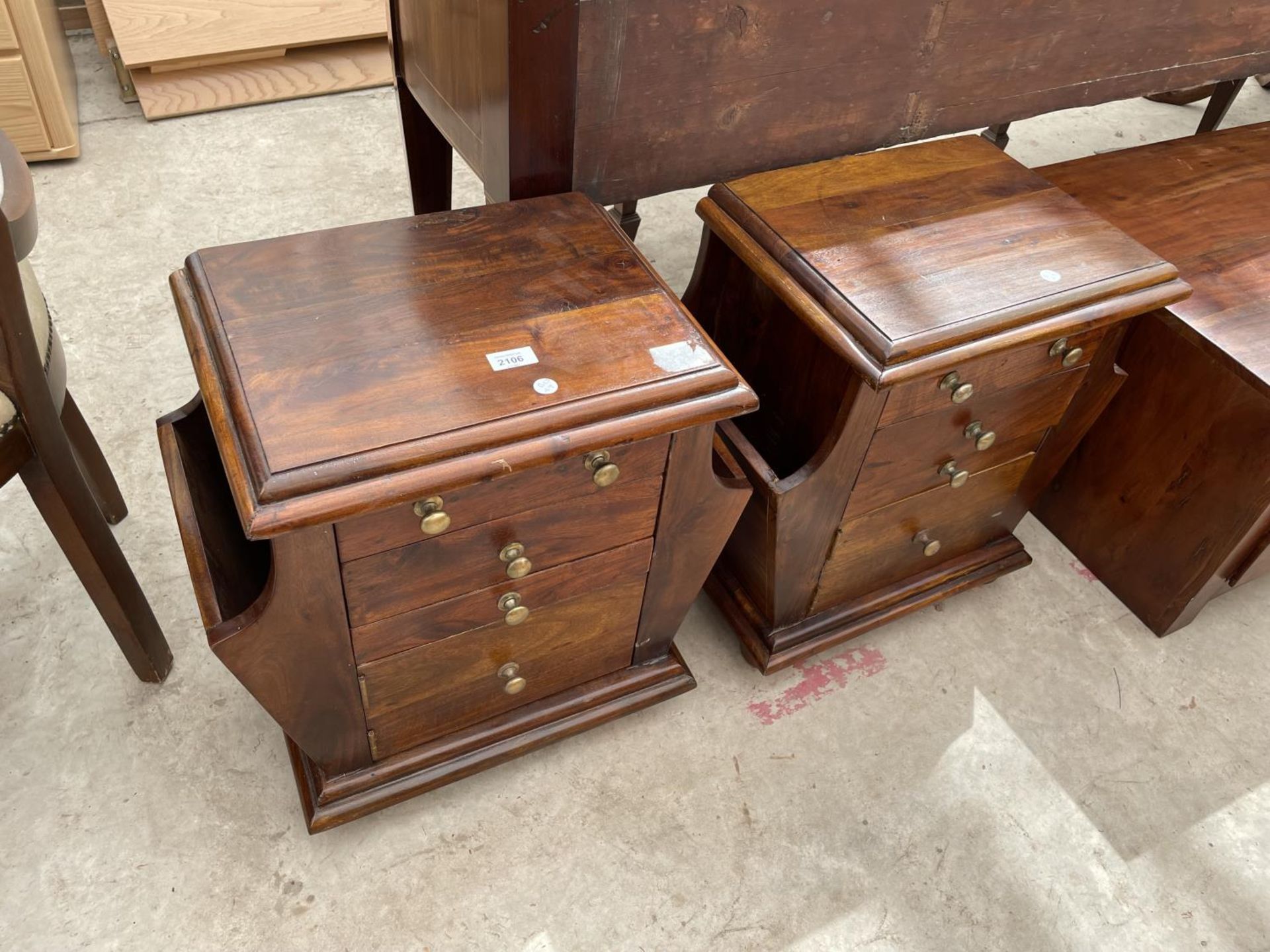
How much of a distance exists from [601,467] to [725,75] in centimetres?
68

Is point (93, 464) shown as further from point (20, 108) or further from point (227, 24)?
point (227, 24)

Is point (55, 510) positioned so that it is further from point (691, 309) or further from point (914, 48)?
point (914, 48)

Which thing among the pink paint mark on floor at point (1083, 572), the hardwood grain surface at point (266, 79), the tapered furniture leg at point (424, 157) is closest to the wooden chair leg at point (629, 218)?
the tapered furniture leg at point (424, 157)

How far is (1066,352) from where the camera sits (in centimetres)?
125

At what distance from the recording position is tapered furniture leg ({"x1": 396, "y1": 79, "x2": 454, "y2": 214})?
5.43 ft

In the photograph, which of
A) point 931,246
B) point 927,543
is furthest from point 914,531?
point 931,246

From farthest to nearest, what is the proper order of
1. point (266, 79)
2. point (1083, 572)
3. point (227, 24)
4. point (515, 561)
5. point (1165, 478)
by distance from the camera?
point (266, 79), point (227, 24), point (1083, 572), point (1165, 478), point (515, 561)

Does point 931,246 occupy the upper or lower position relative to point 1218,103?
upper

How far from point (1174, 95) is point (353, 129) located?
253cm

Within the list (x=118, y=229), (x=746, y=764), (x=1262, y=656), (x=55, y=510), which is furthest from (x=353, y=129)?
(x=1262, y=656)

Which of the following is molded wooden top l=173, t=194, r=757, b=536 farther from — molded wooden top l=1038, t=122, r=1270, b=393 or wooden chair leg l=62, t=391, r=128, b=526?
molded wooden top l=1038, t=122, r=1270, b=393

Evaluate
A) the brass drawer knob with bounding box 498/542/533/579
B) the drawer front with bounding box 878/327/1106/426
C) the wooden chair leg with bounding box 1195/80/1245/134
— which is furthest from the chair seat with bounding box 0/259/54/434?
the wooden chair leg with bounding box 1195/80/1245/134

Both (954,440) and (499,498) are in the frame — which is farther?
(954,440)

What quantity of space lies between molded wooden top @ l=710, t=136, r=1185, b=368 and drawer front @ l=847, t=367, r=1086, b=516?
155mm
